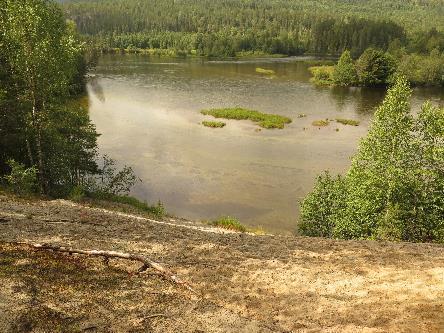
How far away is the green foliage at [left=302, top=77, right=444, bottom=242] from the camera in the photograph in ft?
85.9

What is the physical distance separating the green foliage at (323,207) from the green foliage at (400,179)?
289 centimetres

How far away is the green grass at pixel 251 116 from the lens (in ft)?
232

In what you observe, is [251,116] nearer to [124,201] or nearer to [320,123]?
[320,123]

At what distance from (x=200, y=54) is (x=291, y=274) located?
555ft

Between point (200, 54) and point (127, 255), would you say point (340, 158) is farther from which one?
point (200, 54)

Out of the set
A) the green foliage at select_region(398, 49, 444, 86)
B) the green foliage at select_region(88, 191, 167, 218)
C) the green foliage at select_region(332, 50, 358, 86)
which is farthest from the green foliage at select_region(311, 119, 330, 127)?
the green foliage at select_region(398, 49, 444, 86)

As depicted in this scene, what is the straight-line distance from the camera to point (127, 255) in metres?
12.6

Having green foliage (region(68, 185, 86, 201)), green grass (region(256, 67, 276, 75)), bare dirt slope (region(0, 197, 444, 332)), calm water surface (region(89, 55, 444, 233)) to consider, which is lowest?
calm water surface (region(89, 55, 444, 233))

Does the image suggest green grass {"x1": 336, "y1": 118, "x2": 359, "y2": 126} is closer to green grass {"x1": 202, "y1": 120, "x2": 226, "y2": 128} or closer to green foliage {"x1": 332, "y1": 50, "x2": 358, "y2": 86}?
green grass {"x1": 202, "y1": 120, "x2": 226, "y2": 128}

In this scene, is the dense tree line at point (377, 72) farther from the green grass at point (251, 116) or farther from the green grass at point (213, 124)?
the green grass at point (213, 124)

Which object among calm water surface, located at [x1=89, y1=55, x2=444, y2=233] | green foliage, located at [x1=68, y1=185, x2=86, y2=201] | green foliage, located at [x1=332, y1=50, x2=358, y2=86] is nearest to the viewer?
green foliage, located at [x1=68, y1=185, x2=86, y2=201]

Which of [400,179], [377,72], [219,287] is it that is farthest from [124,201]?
[377,72]

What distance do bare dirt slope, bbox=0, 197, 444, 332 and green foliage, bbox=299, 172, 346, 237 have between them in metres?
14.8

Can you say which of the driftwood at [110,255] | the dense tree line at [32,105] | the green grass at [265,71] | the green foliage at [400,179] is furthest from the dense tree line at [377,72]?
the driftwood at [110,255]
